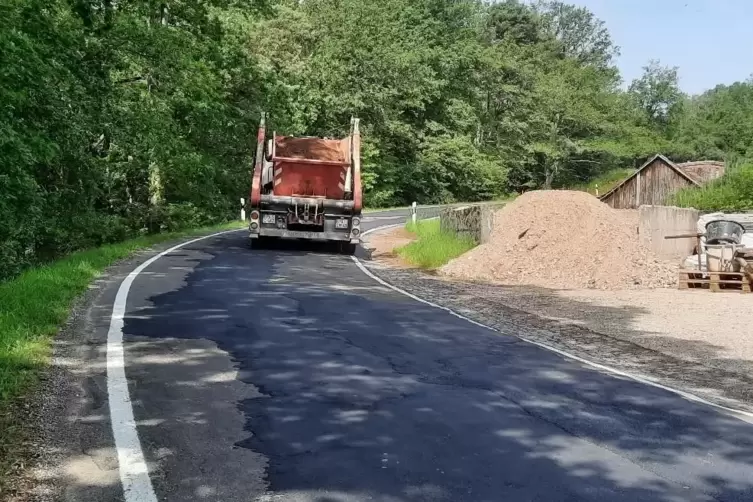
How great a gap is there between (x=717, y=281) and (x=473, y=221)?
7149 mm

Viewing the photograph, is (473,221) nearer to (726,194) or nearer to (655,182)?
(726,194)

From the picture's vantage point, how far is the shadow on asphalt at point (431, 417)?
4.68m

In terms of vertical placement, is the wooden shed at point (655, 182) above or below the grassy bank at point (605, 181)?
below

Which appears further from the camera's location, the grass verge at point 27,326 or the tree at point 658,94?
the tree at point 658,94

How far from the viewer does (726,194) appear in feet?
120

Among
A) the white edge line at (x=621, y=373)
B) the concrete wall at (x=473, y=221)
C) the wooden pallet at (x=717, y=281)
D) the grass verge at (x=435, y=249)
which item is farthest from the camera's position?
the concrete wall at (x=473, y=221)

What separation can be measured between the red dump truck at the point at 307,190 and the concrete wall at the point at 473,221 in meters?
3.56

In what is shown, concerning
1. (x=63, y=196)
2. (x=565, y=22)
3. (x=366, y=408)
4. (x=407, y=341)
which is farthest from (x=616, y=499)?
(x=565, y=22)

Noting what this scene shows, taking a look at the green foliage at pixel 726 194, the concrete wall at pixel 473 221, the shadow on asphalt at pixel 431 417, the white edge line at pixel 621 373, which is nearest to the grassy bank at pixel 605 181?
the green foliage at pixel 726 194

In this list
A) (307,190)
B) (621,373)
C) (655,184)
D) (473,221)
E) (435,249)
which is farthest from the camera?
(655,184)

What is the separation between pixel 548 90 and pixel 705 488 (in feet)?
→ 219

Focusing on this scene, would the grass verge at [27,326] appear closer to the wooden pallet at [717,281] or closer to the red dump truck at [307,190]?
the red dump truck at [307,190]

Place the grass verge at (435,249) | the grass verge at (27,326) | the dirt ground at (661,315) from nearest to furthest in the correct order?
the grass verge at (27,326) < the dirt ground at (661,315) < the grass verge at (435,249)

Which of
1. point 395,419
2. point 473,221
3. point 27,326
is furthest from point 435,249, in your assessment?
point 395,419
